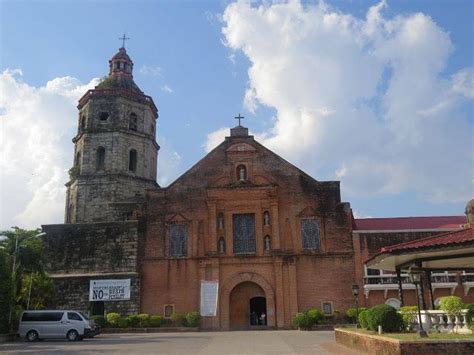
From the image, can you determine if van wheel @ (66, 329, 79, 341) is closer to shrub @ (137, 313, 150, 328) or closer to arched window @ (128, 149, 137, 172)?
shrub @ (137, 313, 150, 328)

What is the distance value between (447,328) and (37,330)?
70.6ft

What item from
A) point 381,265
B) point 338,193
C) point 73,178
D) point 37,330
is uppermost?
point 73,178

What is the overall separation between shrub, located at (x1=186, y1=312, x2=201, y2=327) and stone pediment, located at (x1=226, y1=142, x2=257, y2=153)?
11.7 meters

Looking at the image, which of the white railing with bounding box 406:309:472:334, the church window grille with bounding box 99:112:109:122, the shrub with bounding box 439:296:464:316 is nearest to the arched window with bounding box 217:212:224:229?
the church window grille with bounding box 99:112:109:122

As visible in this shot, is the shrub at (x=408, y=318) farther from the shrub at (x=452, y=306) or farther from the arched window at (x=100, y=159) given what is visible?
the arched window at (x=100, y=159)

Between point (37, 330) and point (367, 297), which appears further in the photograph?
point (367, 297)

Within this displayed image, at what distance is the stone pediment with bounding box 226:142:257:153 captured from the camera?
1479 inches

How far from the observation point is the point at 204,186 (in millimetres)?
37000

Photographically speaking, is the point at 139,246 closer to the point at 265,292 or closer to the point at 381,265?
the point at 265,292

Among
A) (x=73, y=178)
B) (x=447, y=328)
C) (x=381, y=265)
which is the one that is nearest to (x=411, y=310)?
(x=447, y=328)

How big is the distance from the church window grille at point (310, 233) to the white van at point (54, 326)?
14.9 m

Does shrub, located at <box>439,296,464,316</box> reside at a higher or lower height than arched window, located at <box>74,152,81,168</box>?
lower

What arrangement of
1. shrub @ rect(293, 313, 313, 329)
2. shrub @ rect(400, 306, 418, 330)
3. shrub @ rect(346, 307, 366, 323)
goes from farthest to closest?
shrub @ rect(346, 307, 366, 323) < shrub @ rect(293, 313, 313, 329) < shrub @ rect(400, 306, 418, 330)

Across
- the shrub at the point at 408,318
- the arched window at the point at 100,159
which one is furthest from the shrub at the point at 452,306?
the arched window at the point at 100,159
